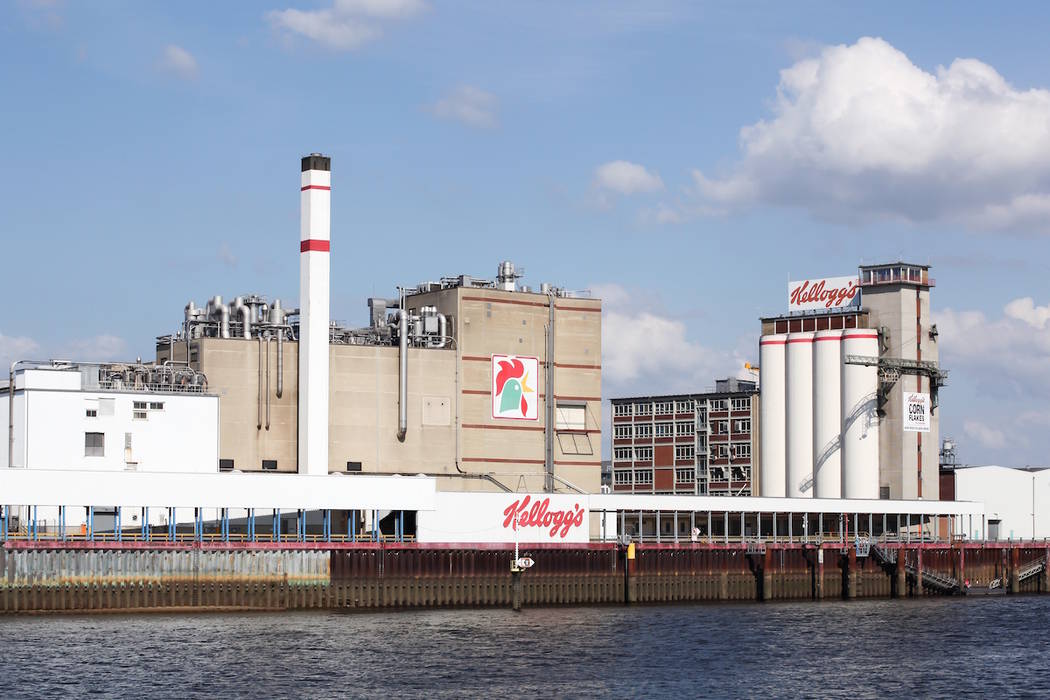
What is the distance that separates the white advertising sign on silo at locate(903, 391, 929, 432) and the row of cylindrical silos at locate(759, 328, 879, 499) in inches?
109

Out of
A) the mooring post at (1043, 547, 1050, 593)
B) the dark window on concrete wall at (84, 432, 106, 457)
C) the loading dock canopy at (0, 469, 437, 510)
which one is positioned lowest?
the mooring post at (1043, 547, 1050, 593)

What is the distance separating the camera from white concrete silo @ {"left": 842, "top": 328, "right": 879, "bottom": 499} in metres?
158

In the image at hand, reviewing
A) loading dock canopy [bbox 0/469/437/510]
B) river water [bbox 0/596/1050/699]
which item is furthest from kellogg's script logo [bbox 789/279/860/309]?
loading dock canopy [bbox 0/469/437/510]

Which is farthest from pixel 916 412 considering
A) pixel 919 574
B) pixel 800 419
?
pixel 919 574

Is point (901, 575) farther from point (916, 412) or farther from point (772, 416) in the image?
point (772, 416)

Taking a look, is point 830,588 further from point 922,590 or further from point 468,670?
point 468,670

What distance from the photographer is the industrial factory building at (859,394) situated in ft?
520

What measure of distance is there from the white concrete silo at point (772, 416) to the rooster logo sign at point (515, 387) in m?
30.0

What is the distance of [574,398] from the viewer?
148 metres

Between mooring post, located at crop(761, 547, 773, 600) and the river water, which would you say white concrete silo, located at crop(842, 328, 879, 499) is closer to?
mooring post, located at crop(761, 547, 773, 600)

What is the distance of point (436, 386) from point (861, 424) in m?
41.0

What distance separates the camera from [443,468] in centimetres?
14225

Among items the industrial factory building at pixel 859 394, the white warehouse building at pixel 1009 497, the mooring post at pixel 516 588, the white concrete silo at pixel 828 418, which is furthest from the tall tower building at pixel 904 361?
the mooring post at pixel 516 588

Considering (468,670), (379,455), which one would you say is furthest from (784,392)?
(468,670)
